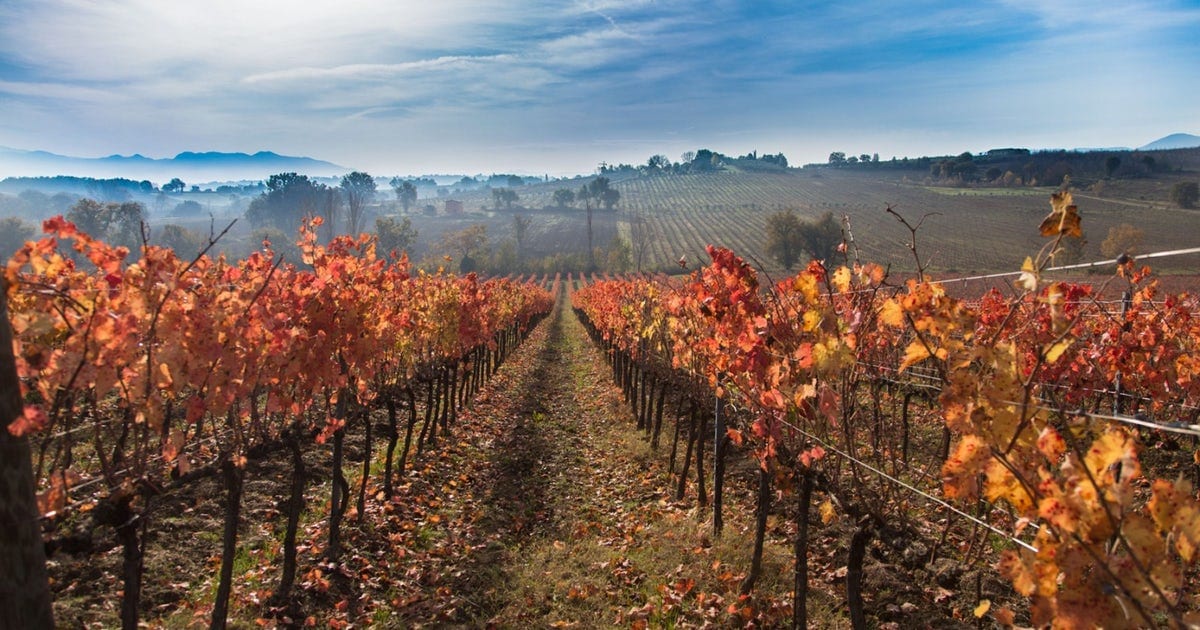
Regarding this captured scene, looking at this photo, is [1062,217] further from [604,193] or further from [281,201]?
[281,201]

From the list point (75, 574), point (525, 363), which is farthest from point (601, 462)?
point (525, 363)

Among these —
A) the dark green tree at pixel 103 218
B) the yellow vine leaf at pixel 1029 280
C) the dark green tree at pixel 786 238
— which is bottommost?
the dark green tree at pixel 786 238

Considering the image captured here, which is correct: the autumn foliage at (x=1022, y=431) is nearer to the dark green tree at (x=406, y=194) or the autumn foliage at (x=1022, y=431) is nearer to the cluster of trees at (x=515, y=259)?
the cluster of trees at (x=515, y=259)

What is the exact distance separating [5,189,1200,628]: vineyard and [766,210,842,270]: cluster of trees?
5159 centimetres

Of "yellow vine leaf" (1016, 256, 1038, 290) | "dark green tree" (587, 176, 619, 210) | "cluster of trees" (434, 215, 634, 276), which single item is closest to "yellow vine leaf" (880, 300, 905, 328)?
"yellow vine leaf" (1016, 256, 1038, 290)

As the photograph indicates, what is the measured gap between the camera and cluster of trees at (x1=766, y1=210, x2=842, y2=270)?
59.6 metres

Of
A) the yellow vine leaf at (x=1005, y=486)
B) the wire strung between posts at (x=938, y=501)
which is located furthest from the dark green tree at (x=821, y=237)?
the yellow vine leaf at (x=1005, y=486)

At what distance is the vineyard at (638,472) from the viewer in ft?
7.34

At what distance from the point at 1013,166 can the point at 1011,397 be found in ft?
370

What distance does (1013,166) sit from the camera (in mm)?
95125

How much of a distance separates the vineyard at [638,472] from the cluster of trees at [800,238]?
51588mm

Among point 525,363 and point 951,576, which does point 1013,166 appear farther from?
point 951,576

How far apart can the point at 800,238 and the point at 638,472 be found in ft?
180

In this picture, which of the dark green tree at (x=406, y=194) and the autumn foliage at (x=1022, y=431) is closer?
the autumn foliage at (x=1022, y=431)
